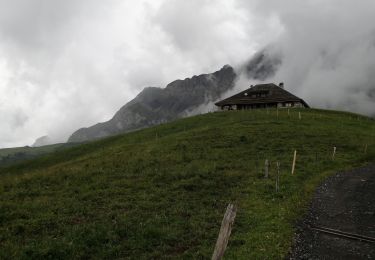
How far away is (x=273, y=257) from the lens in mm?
15398

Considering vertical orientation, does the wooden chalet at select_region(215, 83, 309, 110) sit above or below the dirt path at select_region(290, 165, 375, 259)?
above

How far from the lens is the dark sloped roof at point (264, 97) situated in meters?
108

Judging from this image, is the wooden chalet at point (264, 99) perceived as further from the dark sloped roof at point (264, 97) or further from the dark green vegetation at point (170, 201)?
the dark green vegetation at point (170, 201)

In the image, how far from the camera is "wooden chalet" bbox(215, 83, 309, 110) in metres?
107

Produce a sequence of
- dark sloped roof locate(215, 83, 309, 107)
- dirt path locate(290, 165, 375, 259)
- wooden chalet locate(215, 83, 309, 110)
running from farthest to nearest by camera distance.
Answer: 1. dark sloped roof locate(215, 83, 309, 107)
2. wooden chalet locate(215, 83, 309, 110)
3. dirt path locate(290, 165, 375, 259)

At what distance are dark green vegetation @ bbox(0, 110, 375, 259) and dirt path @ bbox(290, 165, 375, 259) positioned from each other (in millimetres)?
812

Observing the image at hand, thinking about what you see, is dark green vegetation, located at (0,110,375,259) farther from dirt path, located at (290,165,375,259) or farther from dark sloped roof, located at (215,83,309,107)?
dark sloped roof, located at (215,83,309,107)

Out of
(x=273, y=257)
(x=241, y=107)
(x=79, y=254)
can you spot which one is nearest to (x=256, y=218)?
(x=273, y=257)

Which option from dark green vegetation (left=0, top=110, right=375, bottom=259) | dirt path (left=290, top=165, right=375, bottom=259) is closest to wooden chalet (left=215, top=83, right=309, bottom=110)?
dark green vegetation (left=0, top=110, right=375, bottom=259)

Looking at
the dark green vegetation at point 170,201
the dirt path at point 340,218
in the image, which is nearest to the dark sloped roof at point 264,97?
the dark green vegetation at point 170,201

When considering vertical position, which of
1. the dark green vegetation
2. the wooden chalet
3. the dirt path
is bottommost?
the dirt path

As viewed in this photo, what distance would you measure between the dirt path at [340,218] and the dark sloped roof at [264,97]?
7627 cm

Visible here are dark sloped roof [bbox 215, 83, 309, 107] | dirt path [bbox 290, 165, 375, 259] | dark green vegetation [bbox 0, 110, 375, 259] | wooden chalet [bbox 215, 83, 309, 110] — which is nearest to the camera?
dirt path [bbox 290, 165, 375, 259]

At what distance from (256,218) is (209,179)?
10.3 metres
